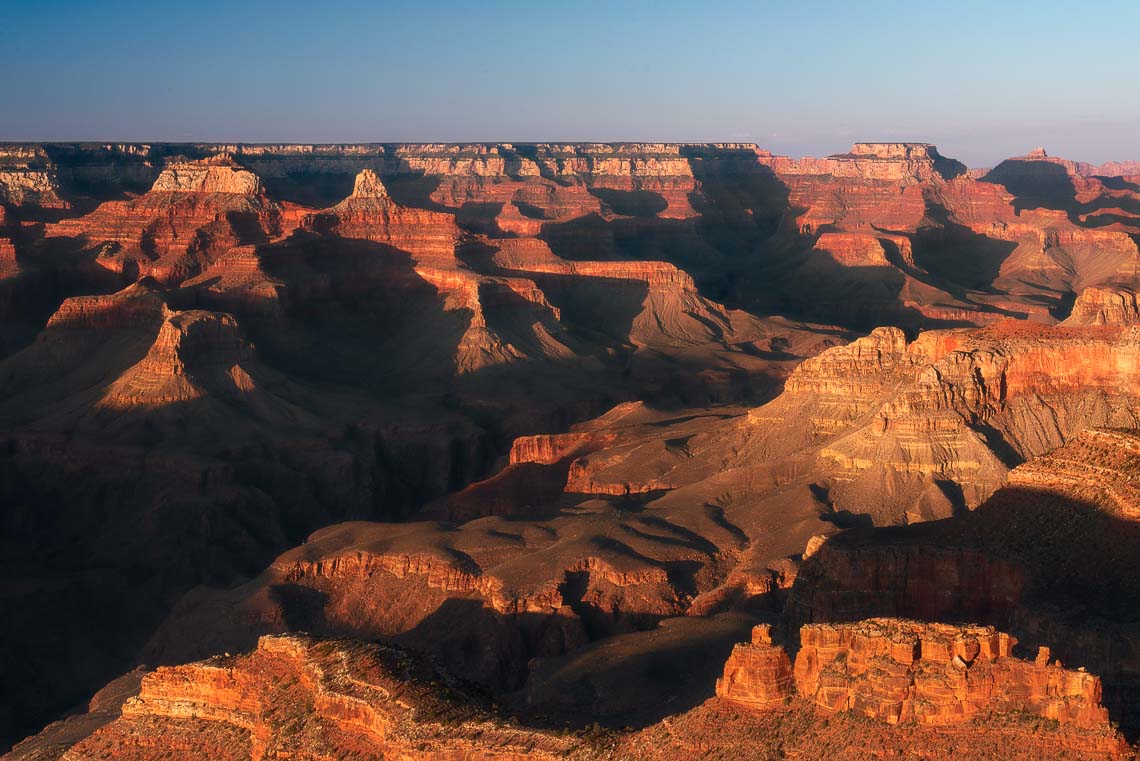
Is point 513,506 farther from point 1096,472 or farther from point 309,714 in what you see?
point 309,714

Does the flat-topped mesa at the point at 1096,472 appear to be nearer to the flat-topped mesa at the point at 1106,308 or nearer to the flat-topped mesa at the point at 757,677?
the flat-topped mesa at the point at 757,677

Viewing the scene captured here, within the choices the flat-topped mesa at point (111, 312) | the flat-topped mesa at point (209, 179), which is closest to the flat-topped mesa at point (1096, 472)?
the flat-topped mesa at point (111, 312)

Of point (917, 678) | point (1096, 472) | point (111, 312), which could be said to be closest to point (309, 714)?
point (917, 678)

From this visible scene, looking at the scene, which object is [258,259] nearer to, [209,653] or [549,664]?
[209,653]

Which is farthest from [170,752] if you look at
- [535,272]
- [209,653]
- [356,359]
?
[535,272]

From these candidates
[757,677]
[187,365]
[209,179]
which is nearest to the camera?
[757,677]

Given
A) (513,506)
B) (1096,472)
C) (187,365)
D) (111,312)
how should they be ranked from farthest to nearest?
(111,312)
(187,365)
(513,506)
(1096,472)
